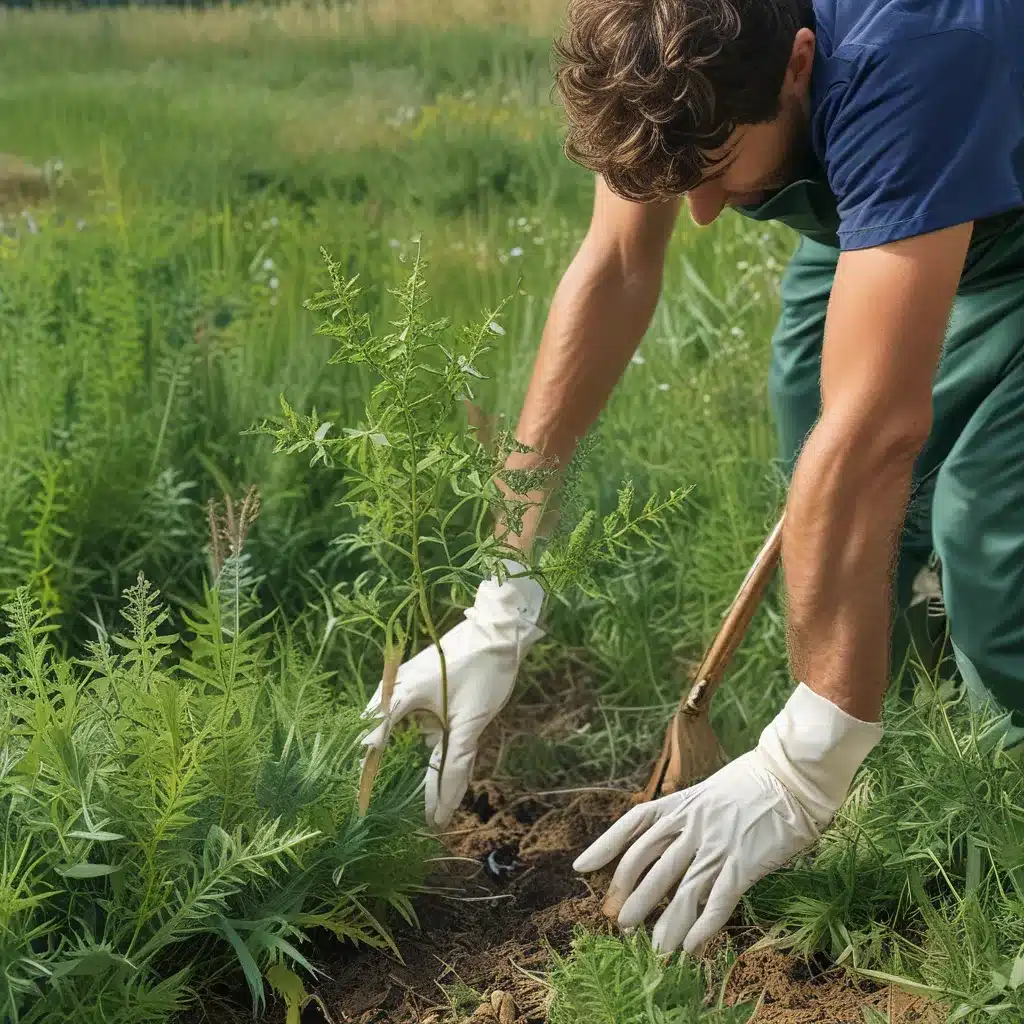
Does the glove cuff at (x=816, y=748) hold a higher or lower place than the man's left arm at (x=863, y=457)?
lower

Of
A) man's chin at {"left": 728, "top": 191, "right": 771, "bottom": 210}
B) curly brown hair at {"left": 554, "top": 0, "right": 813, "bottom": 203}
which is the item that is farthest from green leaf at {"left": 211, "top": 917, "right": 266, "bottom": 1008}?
man's chin at {"left": 728, "top": 191, "right": 771, "bottom": 210}

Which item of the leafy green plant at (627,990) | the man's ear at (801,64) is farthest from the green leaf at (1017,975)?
the man's ear at (801,64)

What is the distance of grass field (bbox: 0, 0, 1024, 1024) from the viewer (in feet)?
5.37

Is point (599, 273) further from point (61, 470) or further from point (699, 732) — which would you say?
point (61, 470)

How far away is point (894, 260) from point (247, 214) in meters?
2.87

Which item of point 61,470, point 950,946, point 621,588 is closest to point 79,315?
point 61,470

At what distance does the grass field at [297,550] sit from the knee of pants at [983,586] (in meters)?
0.12

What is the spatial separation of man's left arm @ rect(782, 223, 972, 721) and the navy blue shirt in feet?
0.13

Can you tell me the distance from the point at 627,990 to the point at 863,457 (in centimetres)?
73

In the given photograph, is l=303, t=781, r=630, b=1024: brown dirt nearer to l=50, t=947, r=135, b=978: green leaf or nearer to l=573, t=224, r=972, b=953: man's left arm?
l=573, t=224, r=972, b=953: man's left arm

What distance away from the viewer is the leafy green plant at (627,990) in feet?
5.07

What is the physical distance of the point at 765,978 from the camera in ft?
6.03

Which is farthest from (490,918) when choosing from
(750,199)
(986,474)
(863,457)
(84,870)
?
(750,199)

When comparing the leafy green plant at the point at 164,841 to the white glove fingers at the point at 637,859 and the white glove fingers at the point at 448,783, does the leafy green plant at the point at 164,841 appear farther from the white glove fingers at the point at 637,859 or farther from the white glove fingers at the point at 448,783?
the white glove fingers at the point at 637,859
